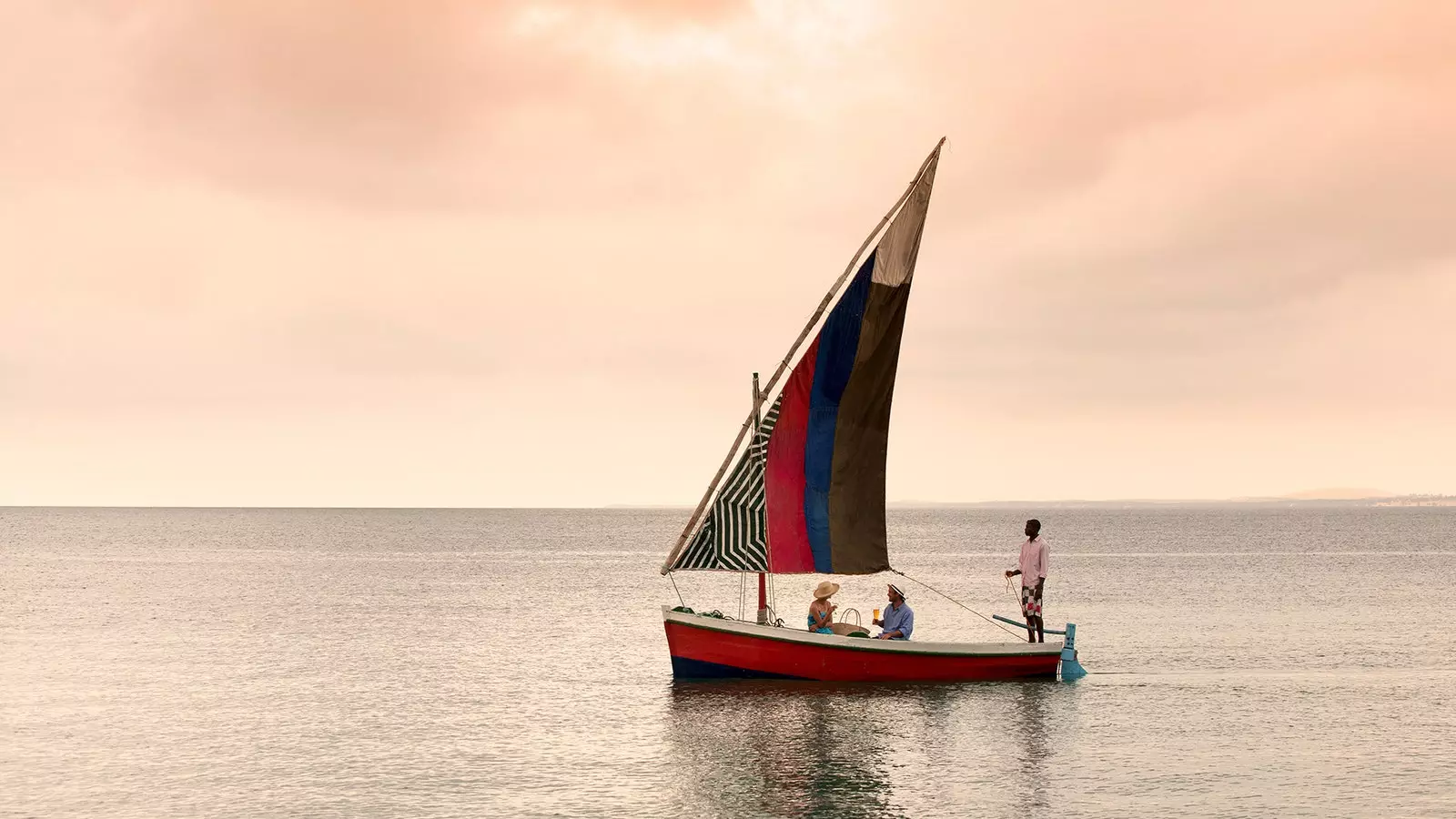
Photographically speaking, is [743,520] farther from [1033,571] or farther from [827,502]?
[1033,571]

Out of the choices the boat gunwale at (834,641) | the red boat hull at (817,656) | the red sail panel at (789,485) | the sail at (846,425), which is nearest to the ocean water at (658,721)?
the red boat hull at (817,656)

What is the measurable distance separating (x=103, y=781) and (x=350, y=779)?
12.5ft

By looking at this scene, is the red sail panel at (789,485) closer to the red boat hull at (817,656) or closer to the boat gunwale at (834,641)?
the boat gunwale at (834,641)

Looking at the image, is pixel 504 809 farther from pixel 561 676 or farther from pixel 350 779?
pixel 561 676

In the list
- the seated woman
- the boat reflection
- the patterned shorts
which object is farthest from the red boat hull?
the patterned shorts

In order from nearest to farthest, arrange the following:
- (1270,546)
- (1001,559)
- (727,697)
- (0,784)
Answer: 1. (0,784)
2. (727,697)
3. (1001,559)
4. (1270,546)

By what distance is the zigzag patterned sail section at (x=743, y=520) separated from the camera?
96.7ft

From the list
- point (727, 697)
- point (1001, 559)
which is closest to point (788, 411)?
point (727, 697)

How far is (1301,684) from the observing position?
32.4m

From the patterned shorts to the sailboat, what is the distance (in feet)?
2.55

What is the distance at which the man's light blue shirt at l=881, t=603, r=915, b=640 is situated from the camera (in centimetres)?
2980

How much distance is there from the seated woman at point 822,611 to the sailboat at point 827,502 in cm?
35

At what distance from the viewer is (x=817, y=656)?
2927 centimetres

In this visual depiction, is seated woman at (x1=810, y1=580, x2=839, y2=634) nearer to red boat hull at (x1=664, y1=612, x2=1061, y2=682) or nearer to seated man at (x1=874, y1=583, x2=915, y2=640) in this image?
red boat hull at (x1=664, y1=612, x2=1061, y2=682)
